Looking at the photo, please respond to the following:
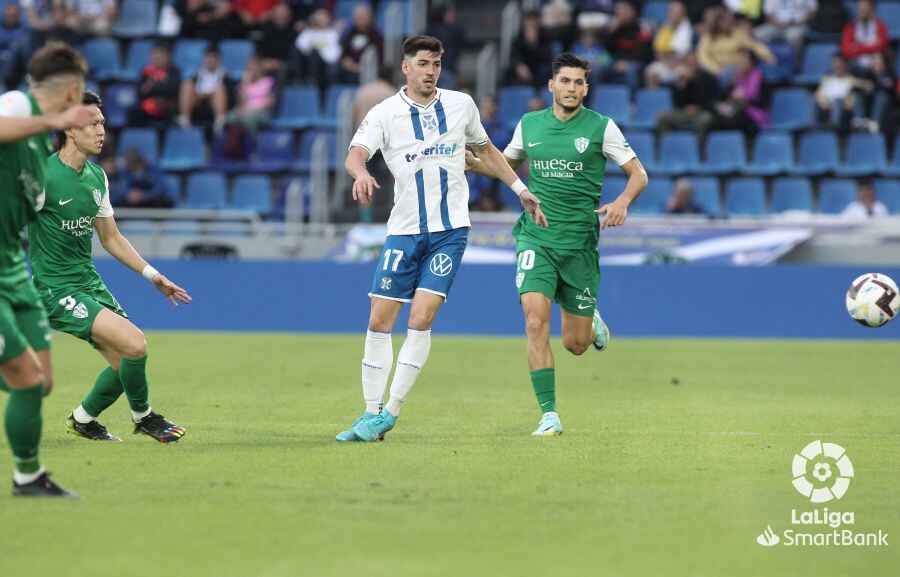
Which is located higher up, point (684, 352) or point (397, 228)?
point (397, 228)

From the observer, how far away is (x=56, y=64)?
6.20m

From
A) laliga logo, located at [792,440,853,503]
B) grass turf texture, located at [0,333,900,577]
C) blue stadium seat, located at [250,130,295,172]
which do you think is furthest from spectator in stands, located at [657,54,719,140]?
laliga logo, located at [792,440,853,503]

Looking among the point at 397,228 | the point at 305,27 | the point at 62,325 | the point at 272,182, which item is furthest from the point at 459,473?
the point at 305,27

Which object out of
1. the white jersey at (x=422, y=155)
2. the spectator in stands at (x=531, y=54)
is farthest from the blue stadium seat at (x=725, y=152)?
the white jersey at (x=422, y=155)

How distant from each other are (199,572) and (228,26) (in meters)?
20.2

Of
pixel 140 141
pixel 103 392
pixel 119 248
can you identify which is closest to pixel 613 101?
pixel 140 141

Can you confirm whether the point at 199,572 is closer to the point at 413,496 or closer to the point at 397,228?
the point at 413,496

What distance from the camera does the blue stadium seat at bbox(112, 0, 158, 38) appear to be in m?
25.1

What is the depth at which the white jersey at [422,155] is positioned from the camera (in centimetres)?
859

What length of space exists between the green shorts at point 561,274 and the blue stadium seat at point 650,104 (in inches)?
496

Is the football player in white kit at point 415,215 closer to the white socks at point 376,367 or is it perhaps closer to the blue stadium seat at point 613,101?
the white socks at point 376,367

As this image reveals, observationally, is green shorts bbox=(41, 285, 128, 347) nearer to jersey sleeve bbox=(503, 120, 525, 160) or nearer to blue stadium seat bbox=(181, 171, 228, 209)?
jersey sleeve bbox=(503, 120, 525, 160)

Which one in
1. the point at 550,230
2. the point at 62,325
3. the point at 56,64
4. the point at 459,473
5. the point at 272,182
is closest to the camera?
the point at 56,64

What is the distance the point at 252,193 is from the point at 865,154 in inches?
393
